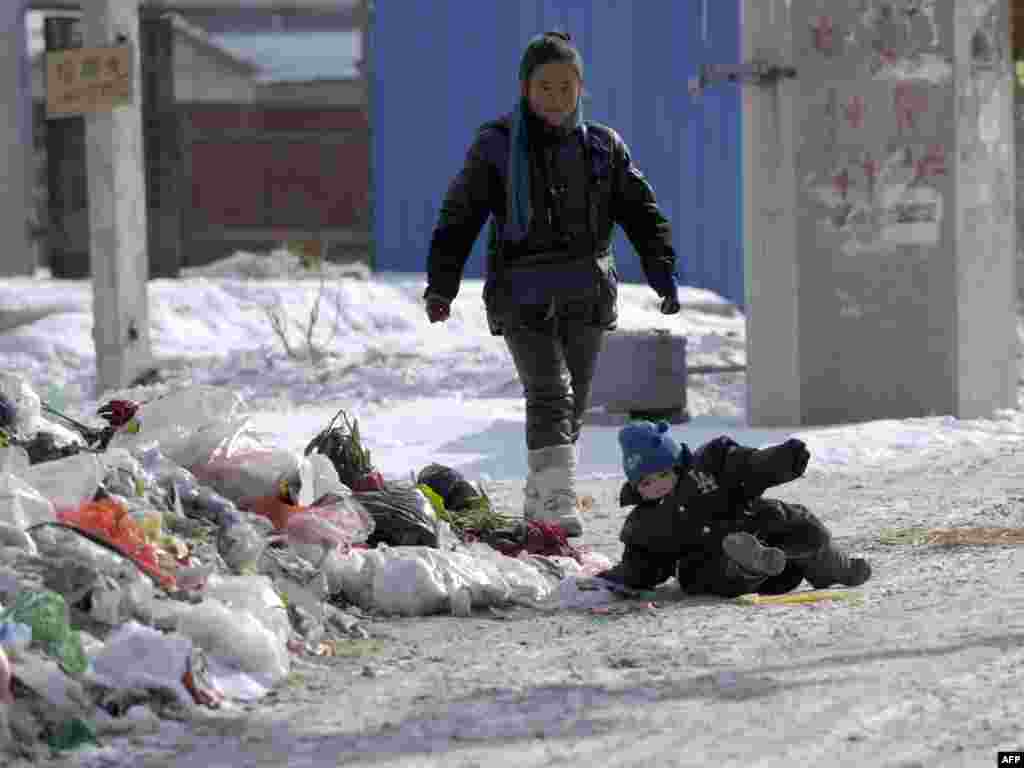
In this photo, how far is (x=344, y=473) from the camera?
6.96m

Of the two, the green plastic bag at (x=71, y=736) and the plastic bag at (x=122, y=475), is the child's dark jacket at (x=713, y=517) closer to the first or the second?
the plastic bag at (x=122, y=475)

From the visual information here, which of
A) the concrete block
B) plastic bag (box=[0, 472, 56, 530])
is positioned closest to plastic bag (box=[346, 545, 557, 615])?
plastic bag (box=[0, 472, 56, 530])

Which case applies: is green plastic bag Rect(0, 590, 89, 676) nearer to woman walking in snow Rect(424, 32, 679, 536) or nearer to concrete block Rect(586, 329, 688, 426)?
woman walking in snow Rect(424, 32, 679, 536)

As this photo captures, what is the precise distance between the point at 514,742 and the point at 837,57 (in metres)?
6.60

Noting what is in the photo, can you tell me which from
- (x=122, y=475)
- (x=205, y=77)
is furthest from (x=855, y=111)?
(x=205, y=77)

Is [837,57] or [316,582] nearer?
[316,582]

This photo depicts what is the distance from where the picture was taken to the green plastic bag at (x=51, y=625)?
459 cm

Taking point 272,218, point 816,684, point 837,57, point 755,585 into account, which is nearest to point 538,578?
point 755,585

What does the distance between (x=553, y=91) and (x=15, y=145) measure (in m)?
13.6

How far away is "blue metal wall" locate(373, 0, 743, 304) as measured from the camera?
15.5m

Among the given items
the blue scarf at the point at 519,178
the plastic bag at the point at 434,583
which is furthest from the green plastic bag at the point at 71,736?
the blue scarf at the point at 519,178

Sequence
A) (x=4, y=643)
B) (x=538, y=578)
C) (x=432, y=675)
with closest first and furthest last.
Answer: (x=4, y=643), (x=432, y=675), (x=538, y=578)

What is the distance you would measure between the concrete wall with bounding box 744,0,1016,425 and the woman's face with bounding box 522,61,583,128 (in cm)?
357

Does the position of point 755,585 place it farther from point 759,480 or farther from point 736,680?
point 736,680
